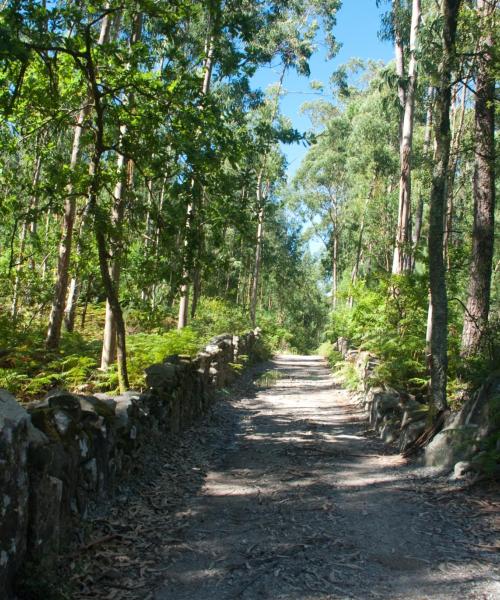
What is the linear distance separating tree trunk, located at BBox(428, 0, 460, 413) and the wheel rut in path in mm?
1249

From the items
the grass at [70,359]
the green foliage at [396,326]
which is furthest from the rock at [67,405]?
the green foliage at [396,326]

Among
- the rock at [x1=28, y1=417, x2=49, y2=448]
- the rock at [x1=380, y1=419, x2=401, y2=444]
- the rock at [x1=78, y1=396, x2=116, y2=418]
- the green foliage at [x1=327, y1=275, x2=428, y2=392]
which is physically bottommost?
the rock at [x1=380, y1=419, x2=401, y2=444]

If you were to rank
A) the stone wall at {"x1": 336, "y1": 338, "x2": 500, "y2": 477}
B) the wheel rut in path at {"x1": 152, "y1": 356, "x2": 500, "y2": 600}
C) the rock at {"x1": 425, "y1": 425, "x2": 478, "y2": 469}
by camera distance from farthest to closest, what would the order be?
the rock at {"x1": 425, "y1": 425, "x2": 478, "y2": 469} < the stone wall at {"x1": 336, "y1": 338, "x2": 500, "y2": 477} < the wheel rut in path at {"x1": 152, "y1": 356, "x2": 500, "y2": 600}

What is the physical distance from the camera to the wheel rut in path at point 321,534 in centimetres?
343

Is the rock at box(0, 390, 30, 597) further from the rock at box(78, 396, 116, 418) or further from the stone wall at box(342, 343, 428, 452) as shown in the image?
the stone wall at box(342, 343, 428, 452)

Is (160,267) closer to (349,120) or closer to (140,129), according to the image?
(140,129)

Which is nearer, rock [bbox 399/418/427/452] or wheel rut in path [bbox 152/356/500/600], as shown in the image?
wheel rut in path [bbox 152/356/500/600]

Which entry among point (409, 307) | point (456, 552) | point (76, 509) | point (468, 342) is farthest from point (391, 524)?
point (409, 307)

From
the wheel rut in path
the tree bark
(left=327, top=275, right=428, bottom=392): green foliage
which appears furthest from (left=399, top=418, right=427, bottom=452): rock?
the tree bark

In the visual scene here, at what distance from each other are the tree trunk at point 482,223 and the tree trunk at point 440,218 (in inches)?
71.3

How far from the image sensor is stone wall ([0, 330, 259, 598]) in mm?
2750

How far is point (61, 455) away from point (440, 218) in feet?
17.6

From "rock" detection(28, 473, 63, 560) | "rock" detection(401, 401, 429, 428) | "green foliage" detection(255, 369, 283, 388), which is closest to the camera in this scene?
"rock" detection(28, 473, 63, 560)

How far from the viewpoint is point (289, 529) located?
4340mm
